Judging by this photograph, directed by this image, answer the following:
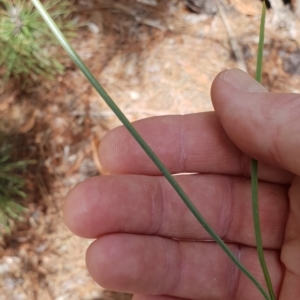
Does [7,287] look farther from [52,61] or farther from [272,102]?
[272,102]

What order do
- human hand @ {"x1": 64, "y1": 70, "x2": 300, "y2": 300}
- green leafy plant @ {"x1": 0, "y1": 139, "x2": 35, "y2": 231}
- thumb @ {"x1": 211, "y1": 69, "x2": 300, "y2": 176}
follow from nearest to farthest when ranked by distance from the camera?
1. thumb @ {"x1": 211, "y1": 69, "x2": 300, "y2": 176}
2. human hand @ {"x1": 64, "y1": 70, "x2": 300, "y2": 300}
3. green leafy plant @ {"x1": 0, "y1": 139, "x2": 35, "y2": 231}

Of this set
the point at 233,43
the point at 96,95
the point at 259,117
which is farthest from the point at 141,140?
the point at 233,43

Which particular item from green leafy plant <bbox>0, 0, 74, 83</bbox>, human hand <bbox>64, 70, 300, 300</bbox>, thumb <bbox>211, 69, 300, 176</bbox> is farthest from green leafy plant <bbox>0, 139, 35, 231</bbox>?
thumb <bbox>211, 69, 300, 176</bbox>

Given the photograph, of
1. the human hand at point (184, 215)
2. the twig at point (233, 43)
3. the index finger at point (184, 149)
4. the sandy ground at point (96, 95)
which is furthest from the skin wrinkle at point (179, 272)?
the twig at point (233, 43)

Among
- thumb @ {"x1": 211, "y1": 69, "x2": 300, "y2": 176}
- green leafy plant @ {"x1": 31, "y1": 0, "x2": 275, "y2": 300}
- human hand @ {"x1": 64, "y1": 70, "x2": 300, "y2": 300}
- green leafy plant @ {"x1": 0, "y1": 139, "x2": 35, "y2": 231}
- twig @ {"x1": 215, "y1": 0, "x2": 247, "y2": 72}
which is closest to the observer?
green leafy plant @ {"x1": 31, "y1": 0, "x2": 275, "y2": 300}

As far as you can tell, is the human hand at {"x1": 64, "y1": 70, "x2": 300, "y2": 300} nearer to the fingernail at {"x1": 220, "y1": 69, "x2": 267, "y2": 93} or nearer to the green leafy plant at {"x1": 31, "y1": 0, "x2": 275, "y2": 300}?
the fingernail at {"x1": 220, "y1": 69, "x2": 267, "y2": 93}

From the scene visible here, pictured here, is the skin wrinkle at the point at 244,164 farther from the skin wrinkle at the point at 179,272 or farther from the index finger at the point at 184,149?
the skin wrinkle at the point at 179,272
